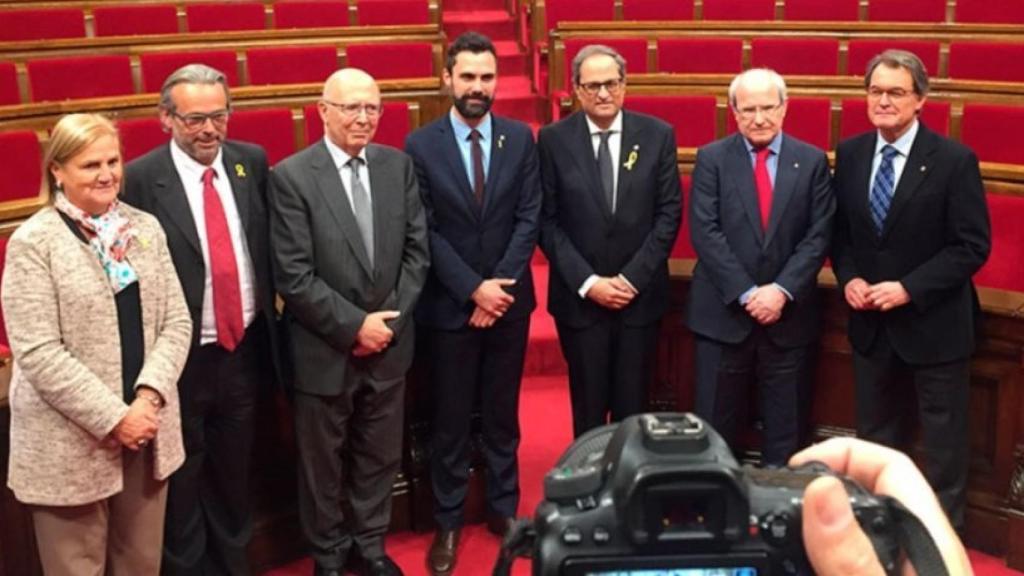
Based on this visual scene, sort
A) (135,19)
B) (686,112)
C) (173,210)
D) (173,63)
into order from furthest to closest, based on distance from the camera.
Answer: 1. (135,19)
2. (173,63)
3. (686,112)
4. (173,210)

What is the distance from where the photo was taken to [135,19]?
309cm

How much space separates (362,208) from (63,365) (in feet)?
1.60

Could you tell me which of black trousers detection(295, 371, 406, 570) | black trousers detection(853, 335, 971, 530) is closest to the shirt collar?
black trousers detection(853, 335, 971, 530)

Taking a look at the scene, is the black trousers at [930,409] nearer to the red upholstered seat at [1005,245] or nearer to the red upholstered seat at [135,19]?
the red upholstered seat at [1005,245]

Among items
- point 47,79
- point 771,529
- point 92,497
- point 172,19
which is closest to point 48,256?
point 92,497

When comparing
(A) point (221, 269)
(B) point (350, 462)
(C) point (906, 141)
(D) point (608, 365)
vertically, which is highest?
(C) point (906, 141)

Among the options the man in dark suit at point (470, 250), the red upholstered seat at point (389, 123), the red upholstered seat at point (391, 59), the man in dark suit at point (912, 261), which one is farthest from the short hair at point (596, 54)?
the red upholstered seat at point (391, 59)

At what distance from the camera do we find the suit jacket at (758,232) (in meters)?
1.68

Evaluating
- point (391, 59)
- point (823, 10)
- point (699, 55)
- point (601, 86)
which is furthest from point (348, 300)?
point (823, 10)

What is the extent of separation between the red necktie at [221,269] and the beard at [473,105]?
380 mm

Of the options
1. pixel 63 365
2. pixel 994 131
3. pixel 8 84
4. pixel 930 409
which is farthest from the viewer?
pixel 8 84

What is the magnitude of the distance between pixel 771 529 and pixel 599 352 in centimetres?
123

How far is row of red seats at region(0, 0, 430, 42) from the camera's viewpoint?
2961mm

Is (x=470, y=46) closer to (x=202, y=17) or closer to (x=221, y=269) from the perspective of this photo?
(x=221, y=269)
